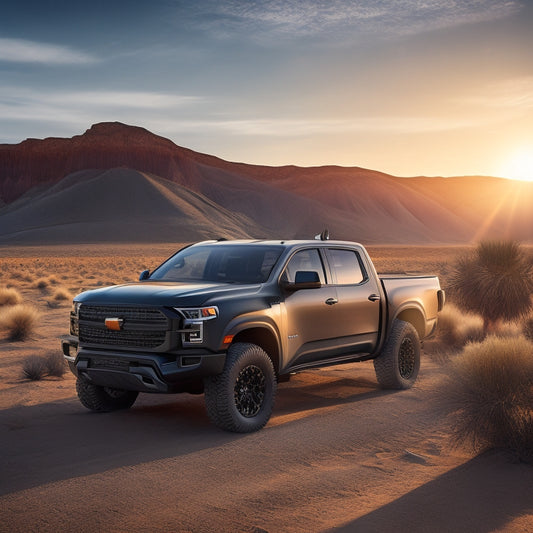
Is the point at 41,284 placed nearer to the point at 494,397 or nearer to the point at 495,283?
the point at 495,283

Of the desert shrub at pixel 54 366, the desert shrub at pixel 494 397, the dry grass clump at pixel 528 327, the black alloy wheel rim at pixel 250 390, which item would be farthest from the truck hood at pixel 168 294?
the dry grass clump at pixel 528 327

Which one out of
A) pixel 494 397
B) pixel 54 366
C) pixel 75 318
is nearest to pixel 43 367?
pixel 54 366

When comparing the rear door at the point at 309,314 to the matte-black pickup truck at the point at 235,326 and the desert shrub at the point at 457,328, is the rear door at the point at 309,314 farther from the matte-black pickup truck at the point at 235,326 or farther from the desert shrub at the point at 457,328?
the desert shrub at the point at 457,328

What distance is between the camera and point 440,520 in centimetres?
530

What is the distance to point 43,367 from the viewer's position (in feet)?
36.9

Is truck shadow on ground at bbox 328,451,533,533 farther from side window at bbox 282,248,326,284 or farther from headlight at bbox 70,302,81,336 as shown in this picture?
headlight at bbox 70,302,81,336

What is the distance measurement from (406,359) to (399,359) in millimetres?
205

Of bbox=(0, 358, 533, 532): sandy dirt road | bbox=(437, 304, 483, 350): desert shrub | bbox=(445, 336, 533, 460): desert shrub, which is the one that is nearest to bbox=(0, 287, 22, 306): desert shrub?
bbox=(437, 304, 483, 350): desert shrub

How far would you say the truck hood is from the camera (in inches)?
297

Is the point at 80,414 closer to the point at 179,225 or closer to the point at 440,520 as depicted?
the point at 440,520

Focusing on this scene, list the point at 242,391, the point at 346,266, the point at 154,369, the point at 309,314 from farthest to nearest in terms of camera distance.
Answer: the point at 346,266
the point at 309,314
the point at 242,391
the point at 154,369

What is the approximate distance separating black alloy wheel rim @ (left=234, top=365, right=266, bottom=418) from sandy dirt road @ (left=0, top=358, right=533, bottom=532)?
11.5 inches

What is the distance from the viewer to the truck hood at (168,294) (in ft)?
24.8

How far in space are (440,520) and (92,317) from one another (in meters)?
4.41
